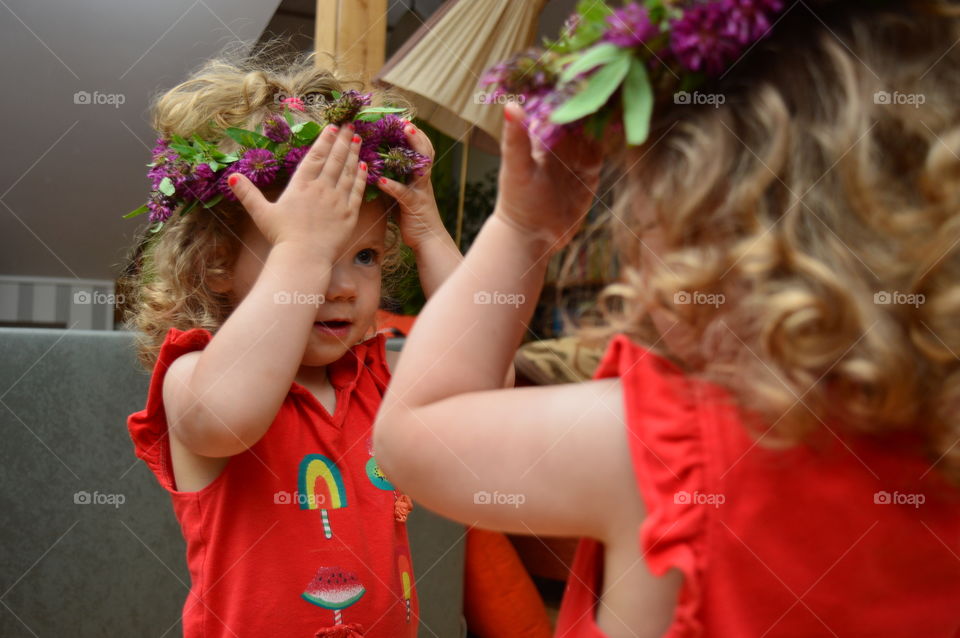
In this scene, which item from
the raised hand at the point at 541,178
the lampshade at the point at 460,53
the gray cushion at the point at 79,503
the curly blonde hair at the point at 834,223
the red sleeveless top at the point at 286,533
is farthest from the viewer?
the lampshade at the point at 460,53

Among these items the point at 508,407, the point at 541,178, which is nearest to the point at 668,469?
the point at 508,407

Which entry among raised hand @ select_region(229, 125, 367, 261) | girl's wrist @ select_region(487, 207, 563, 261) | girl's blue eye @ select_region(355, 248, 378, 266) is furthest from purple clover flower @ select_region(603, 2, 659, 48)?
girl's blue eye @ select_region(355, 248, 378, 266)

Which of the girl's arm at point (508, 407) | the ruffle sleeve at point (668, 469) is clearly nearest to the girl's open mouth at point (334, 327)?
the girl's arm at point (508, 407)

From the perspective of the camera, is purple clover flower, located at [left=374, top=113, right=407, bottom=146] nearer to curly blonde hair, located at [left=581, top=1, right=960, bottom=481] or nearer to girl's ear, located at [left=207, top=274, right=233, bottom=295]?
girl's ear, located at [left=207, top=274, right=233, bottom=295]

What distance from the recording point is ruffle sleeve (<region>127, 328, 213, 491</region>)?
3.56ft

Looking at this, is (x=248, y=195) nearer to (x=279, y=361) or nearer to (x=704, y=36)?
(x=279, y=361)

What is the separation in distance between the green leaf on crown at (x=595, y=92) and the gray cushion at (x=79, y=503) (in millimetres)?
1544

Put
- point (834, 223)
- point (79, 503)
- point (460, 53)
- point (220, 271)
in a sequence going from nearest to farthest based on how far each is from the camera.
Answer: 1. point (834, 223)
2. point (220, 271)
3. point (79, 503)
4. point (460, 53)

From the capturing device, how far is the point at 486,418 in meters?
0.65

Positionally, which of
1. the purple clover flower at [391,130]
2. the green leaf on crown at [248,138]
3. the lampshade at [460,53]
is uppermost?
the lampshade at [460,53]

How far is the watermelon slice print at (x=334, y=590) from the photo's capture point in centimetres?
109

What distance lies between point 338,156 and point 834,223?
0.68 m

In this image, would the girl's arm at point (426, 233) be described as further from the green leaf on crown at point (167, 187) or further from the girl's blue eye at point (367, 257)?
the green leaf on crown at point (167, 187)

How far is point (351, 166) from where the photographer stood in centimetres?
110
